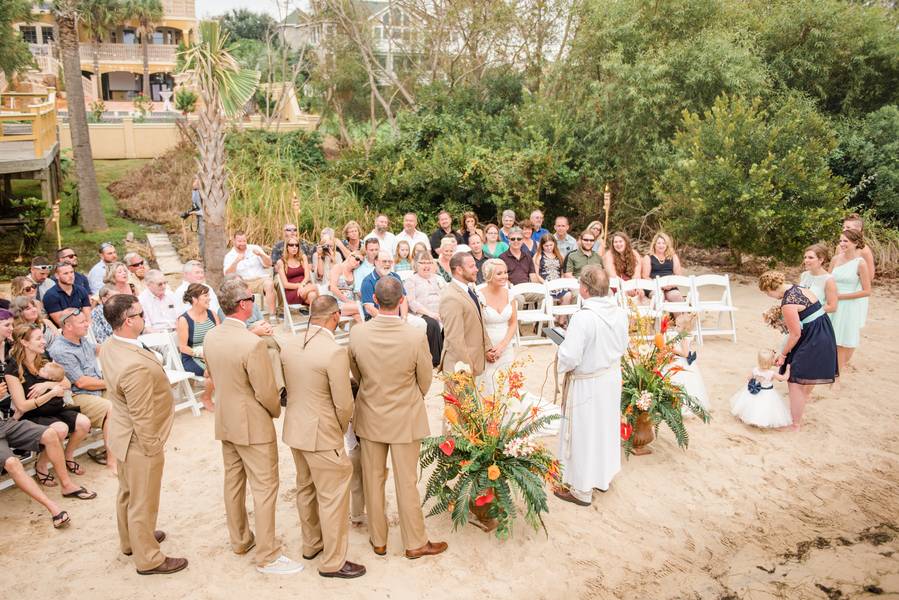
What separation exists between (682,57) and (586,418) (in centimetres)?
1027

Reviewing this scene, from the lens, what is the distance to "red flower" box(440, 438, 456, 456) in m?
4.91

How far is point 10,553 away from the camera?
4.89m

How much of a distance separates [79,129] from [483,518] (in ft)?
48.8

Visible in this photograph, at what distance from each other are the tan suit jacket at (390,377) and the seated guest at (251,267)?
5816 millimetres

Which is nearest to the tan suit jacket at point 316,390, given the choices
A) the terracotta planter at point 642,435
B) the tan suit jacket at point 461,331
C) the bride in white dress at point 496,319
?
the tan suit jacket at point 461,331

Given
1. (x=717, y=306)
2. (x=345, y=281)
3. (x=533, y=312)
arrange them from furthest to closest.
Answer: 1. (x=345, y=281)
2. (x=717, y=306)
3. (x=533, y=312)

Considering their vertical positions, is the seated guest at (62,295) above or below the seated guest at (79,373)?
above

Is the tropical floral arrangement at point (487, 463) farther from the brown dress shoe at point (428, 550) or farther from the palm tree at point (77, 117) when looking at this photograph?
the palm tree at point (77, 117)

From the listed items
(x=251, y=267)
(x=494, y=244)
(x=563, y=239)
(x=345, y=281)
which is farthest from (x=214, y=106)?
(x=563, y=239)

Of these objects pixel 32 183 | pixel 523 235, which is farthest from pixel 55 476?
pixel 32 183

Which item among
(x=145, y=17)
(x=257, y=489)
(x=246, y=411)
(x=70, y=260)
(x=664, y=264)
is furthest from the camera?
(x=145, y=17)

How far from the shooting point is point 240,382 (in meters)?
4.39

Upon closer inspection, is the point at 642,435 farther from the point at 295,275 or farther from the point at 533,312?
the point at 295,275

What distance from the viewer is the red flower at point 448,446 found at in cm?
491
